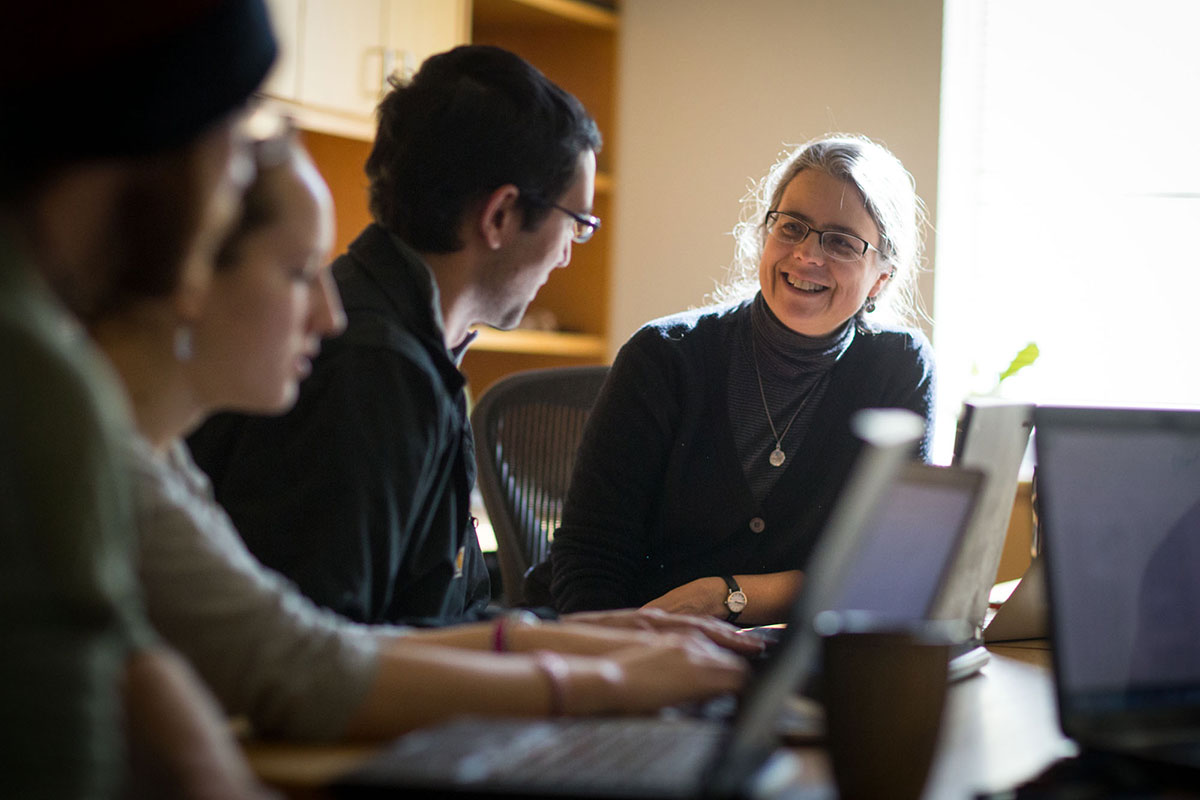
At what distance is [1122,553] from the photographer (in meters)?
0.97

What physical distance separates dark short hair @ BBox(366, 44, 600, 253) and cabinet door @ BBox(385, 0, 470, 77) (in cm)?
175

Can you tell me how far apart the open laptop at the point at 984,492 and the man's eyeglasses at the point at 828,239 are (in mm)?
730

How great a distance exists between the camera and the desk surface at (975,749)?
0.82 metres

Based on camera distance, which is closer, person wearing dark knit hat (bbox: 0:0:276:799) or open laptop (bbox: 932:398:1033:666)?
person wearing dark knit hat (bbox: 0:0:276:799)

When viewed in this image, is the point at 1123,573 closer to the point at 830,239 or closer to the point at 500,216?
the point at 500,216

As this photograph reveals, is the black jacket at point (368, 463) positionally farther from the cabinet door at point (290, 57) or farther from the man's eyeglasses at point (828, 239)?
the cabinet door at point (290, 57)

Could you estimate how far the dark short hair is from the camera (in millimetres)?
1518

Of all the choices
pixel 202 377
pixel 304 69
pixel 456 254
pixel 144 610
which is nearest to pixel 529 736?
pixel 144 610

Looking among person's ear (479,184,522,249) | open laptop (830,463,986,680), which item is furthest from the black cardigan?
open laptop (830,463,986,680)

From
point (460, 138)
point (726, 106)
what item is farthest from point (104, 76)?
point (726, 106)

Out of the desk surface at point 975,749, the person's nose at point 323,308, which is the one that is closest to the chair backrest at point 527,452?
the desk surface at point 975,749

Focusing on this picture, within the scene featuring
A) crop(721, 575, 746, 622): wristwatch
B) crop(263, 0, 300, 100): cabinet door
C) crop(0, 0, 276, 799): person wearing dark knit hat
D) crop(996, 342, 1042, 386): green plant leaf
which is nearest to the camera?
crop(0, 0, 276, 799): person wearing dark knit hat

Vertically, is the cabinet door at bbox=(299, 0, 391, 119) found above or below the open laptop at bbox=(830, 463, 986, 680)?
above

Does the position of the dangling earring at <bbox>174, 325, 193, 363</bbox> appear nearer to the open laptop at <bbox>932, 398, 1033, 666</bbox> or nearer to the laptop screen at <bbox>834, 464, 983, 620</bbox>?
the laptop screen at <bbox>834, 464, 983, 620</bbox>
